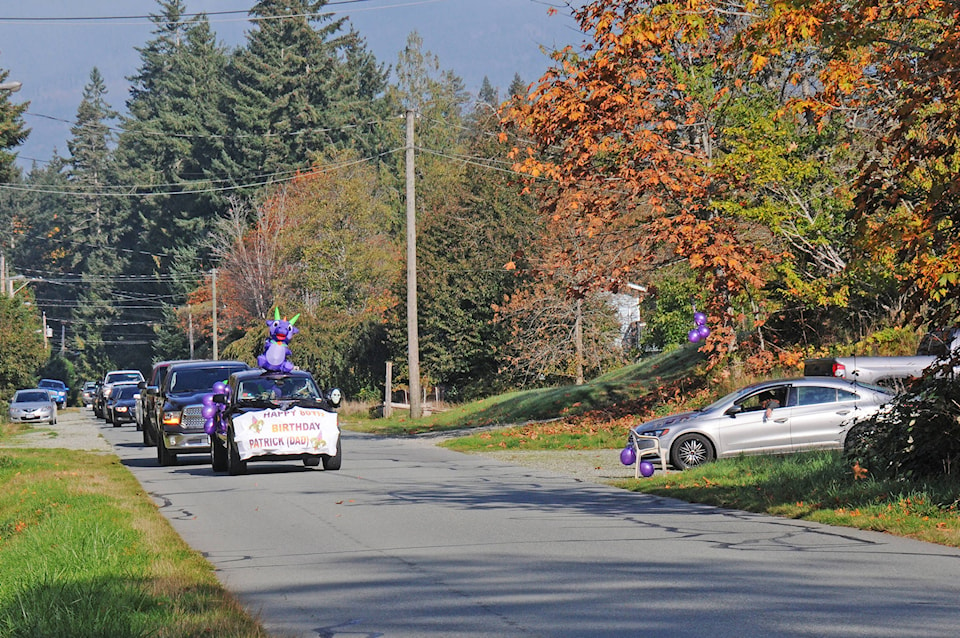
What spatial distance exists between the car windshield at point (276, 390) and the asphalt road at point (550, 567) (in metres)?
Answer: 2.91

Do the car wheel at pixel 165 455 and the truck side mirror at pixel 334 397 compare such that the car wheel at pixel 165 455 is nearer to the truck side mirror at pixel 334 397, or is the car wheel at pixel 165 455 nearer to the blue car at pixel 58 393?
the truck side mirror at pixel 334 397

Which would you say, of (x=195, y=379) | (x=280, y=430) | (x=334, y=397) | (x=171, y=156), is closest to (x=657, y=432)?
(x=334, y=397)

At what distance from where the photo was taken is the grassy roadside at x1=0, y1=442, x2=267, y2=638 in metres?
7.70

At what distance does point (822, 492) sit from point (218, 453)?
11624 mm

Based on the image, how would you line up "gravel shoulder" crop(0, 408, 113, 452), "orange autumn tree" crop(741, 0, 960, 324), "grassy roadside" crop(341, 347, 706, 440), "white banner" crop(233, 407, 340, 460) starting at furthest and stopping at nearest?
"gravel shoulder" crop(0, 408, 113, 452)
"grassy roadside" crop(341, 347, 706, 440)
"white banner" crop(233, 407, 340, 460)
"orange autumn tree" crop(741, 0, 960, 324)

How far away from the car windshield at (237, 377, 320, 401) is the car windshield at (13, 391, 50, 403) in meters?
35.0

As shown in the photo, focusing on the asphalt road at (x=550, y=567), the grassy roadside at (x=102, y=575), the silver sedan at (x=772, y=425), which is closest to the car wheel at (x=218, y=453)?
the asphalt road at (x=550, y=567)

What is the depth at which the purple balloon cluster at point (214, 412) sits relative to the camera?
72.8 feet

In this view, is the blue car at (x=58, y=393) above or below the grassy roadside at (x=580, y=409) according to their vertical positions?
above

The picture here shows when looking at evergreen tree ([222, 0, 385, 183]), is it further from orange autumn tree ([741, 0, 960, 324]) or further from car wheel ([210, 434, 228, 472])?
orange autumn tree ([741, 0, 960, 324])

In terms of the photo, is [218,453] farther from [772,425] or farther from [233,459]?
[772,425]

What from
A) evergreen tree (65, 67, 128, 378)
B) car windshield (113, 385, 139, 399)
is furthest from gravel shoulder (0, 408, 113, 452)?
evergreen tree (65, 67, 128, 378)

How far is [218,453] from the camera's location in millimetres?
22625

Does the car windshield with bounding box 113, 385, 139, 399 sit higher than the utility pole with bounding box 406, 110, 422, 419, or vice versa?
the utility pole with bounding box 406, 110, 422, 419
